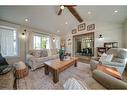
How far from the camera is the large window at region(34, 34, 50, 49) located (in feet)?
16.8

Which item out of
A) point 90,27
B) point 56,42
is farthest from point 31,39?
point 90,27

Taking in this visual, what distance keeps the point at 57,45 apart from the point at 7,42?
408 cm

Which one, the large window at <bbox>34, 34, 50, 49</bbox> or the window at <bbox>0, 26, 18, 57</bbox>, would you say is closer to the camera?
the window at <bbox>0, 26, 18, 57</bbox>

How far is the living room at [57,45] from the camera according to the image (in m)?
2.19

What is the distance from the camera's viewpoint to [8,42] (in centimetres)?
344

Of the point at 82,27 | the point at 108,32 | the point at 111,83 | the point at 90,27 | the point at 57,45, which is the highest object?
the point at 82,27

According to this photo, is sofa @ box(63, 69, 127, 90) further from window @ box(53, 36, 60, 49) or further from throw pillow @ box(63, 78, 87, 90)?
window @ box(53, 36, 60, 49)

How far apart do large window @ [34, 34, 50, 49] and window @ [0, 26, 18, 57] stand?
1.43 meters

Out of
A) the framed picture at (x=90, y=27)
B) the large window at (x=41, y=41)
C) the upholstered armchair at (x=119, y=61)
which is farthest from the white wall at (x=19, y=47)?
the framed picture at (x=90, y=27)

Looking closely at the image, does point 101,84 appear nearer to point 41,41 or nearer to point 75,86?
point 75,86

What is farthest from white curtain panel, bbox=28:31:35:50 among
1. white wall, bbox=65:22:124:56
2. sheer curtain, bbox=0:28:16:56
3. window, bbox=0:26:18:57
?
white wall, bbox=65:22:124:56

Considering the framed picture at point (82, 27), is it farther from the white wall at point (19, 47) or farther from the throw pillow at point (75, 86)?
the throw pillow at point (75, 86)

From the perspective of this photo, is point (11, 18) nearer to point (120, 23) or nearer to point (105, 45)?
point (105, 45)
